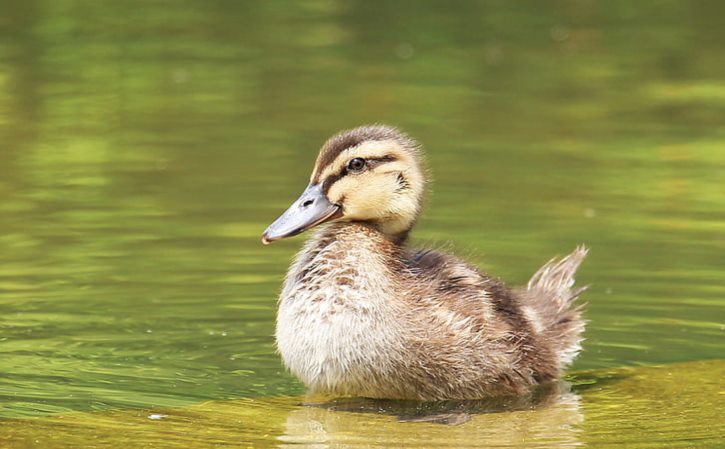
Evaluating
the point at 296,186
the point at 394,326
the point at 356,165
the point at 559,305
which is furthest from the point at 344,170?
the point at 296,186

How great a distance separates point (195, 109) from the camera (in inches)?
723

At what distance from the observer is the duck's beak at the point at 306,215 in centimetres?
922

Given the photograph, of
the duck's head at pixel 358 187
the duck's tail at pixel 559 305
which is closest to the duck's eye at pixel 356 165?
the duck's head at pixel 358 187

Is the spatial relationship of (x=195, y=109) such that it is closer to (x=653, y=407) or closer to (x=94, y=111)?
(x=94, y=111)

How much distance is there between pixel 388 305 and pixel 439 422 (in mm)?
698

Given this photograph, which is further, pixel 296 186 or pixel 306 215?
pixel 296 186

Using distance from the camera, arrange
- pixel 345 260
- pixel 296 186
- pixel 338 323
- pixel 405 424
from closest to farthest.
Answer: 1. pixel 405 424
2. pixel 338 323
3. pixel 345 260
4. pixel 296 186

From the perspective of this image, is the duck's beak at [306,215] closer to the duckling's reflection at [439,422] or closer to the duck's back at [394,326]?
the duck's back at [394,326]

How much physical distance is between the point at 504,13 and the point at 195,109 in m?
7.52

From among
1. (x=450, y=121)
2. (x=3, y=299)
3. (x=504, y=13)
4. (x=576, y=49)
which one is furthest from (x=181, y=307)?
(x=504, y=13)

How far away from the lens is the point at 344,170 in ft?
30.2

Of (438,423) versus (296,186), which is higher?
(296,186)

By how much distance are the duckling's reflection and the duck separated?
3.6 inches

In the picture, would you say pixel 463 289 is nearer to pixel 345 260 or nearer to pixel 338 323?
pixel 345 260
